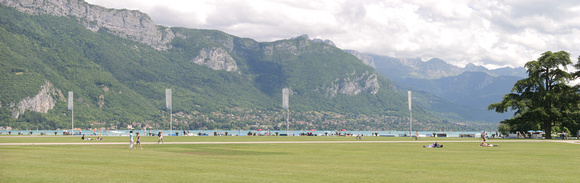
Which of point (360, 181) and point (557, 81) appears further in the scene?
point (557, 81)

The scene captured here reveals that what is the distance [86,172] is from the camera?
2156 centimetres

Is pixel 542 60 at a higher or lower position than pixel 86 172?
higher

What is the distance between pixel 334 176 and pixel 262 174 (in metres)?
2.81

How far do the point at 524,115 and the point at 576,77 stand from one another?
31.0 feet

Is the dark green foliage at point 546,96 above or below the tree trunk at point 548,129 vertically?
above

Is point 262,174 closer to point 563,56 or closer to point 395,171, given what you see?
point 395,171

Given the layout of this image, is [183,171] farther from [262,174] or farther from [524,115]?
[524,115]

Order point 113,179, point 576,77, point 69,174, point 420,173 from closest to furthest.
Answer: point 113,179 < point 69,174 < point 420,173 < point 576,77

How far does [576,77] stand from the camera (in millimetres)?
85125

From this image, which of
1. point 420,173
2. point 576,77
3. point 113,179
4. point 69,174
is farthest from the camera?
point 576,77

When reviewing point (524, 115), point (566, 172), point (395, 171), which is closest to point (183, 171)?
point (395, 171)

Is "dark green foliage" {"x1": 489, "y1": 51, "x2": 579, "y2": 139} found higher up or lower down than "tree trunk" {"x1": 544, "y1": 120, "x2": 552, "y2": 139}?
higher up

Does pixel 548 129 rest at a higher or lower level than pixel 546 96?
lower

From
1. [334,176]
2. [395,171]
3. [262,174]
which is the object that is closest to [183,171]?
[262,174]
